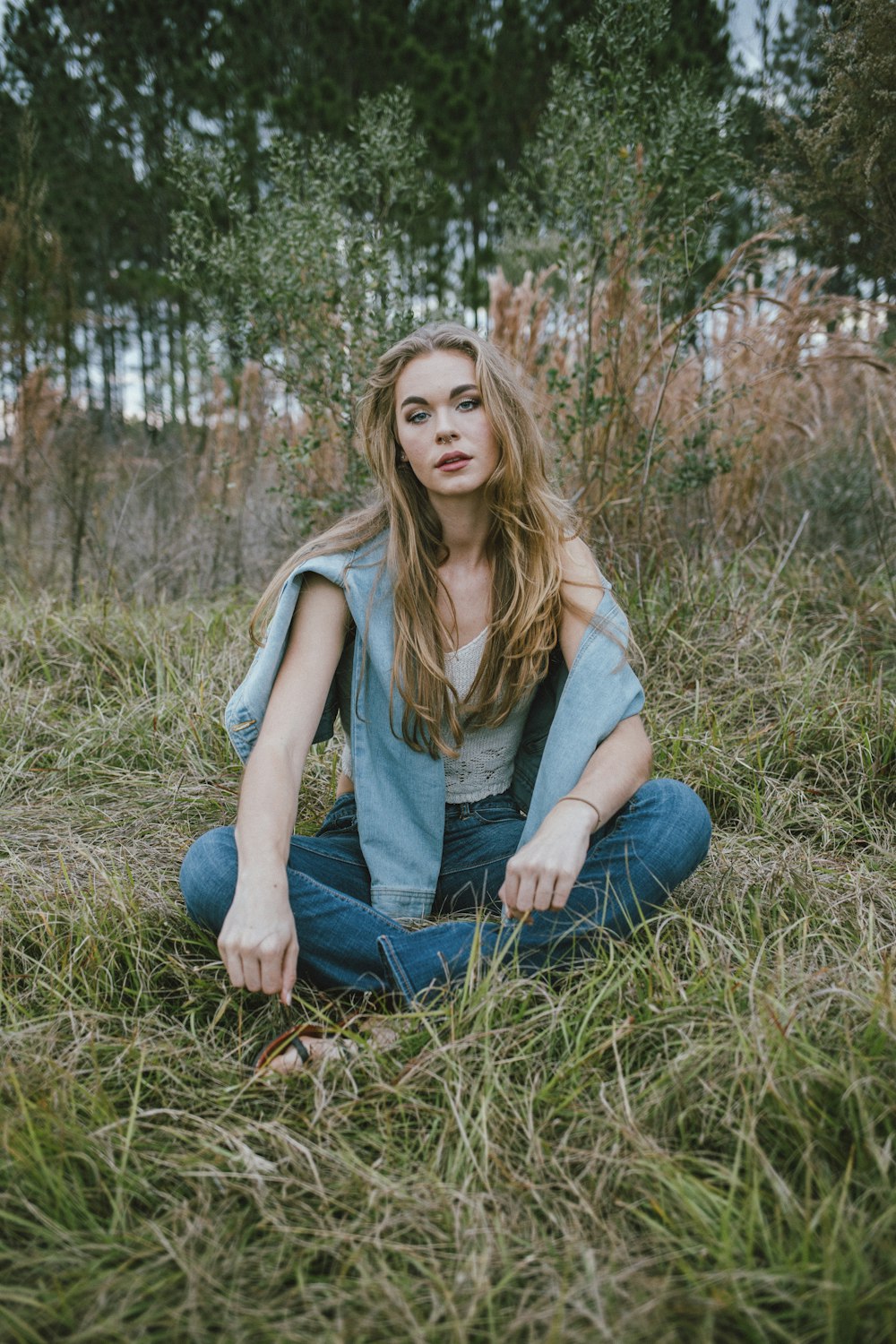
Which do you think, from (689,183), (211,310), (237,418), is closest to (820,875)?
(689,183)

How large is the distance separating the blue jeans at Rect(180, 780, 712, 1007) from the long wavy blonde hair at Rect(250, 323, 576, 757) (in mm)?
308

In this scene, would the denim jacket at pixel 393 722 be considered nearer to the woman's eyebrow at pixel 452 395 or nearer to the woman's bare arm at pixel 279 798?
the woman's bare arm at pixel 279 798

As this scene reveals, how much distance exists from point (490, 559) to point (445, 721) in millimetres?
326

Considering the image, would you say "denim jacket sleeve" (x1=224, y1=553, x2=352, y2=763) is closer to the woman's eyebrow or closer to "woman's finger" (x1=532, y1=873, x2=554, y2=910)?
the woman's eyebrow

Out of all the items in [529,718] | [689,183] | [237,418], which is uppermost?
[689,183]

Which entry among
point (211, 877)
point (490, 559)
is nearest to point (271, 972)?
point (211, 877)

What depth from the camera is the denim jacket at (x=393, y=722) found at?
61.8 inches

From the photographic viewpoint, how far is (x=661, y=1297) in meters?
0.88

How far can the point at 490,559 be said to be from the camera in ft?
5.90

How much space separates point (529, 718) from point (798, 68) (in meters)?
2.90

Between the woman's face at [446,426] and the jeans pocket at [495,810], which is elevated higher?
the woman's face at [446,426]

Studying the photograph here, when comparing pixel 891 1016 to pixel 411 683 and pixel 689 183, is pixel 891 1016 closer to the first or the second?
pixel 411 683

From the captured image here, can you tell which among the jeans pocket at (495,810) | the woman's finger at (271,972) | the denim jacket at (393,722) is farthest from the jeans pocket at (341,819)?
the woman's finger at (271,972)

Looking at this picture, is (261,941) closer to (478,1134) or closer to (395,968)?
(395,968)
